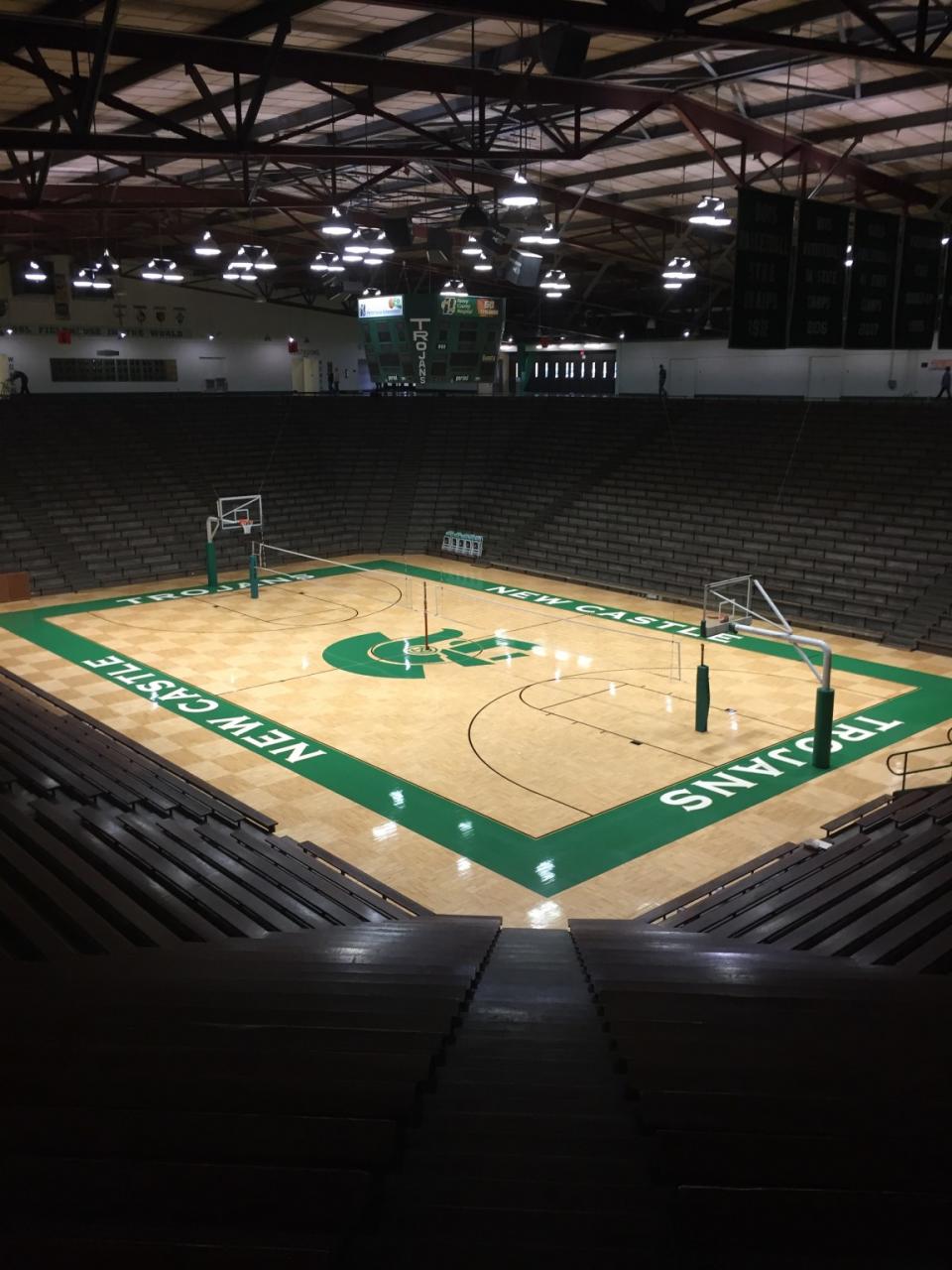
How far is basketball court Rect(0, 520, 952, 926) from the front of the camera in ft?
38.5

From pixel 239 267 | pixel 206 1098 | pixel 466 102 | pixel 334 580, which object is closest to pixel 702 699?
pixel 466 102

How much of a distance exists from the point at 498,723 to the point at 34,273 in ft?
68.8

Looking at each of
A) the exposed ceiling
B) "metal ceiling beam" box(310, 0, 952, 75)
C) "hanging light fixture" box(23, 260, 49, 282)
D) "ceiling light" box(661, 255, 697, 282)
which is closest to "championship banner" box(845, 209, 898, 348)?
the exposed ceiling

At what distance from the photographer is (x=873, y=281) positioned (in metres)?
13.3

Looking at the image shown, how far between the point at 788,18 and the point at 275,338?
33734mm

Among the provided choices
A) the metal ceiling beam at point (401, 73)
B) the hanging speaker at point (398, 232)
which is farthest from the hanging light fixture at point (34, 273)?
the metal ceiling beam at point (401, 73)

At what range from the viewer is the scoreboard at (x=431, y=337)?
80.1ft

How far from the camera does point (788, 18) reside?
13.2m

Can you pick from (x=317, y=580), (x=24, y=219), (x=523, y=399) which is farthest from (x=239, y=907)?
(x=523, y=399)

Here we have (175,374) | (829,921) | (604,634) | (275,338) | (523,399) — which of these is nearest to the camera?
(829,921)

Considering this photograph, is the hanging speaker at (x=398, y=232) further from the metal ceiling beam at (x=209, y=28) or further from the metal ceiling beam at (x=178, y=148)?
the metal ceiling beam at (x=209, y=28)

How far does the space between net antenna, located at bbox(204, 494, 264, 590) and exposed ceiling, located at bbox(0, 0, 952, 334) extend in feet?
25.4

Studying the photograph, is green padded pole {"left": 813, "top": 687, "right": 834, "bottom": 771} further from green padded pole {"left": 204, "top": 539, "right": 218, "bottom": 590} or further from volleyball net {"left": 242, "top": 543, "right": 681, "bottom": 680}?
green padded pole {"left": 204, "top": 539, "right": 218, "bottom": 590}

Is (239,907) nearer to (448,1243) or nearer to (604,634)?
(448,1243)
